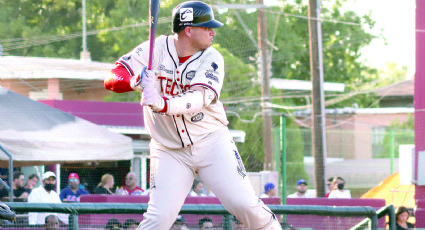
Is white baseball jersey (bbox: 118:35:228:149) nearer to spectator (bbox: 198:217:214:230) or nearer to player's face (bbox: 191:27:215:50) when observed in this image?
player's face (bbox: 191:27:215:50)

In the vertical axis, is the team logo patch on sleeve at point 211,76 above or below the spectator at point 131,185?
above

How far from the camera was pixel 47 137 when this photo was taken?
38.8ft

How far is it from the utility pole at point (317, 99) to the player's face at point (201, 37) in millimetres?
11676

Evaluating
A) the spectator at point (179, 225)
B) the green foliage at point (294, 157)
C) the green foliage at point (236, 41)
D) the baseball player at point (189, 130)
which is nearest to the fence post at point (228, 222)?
the spectator at point (179, 225)

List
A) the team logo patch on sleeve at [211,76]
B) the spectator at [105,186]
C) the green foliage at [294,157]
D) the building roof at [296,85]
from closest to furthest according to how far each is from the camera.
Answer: the team logo patch on sleeve at [211,76] → the spectator at [105,186] → the green foliage at [294,157] → the building roof at [296,85]

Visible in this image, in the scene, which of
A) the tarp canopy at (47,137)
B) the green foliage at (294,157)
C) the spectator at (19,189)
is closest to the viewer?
the tarp canopy at (47,137)

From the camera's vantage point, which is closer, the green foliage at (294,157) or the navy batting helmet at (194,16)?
the navy batting helmet at (194,16)

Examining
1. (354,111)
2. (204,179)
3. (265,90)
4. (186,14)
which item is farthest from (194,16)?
(354,111)

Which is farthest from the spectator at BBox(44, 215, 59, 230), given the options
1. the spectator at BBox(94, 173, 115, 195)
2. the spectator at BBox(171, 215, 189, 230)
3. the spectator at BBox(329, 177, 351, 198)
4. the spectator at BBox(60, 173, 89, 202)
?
the spectator at BBox(329, 177, 351, 198)

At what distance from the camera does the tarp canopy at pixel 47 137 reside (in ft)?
36.3

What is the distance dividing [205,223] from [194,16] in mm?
3917

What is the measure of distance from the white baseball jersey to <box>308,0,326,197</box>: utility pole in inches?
461

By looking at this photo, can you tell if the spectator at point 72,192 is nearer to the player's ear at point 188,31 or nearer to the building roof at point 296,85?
the player's ear at point 188,31

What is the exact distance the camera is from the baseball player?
15.8ft
